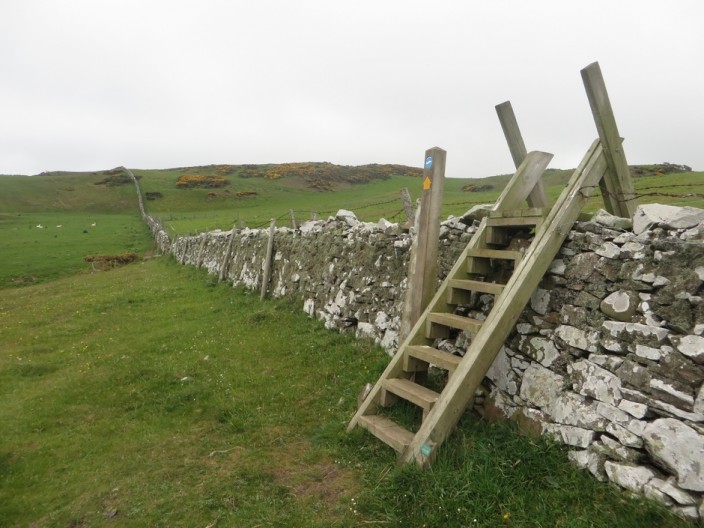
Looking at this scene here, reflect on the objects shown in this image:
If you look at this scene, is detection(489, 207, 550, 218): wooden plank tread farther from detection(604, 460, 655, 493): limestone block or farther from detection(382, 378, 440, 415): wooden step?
detection(604, 460, 655, 493): limestone block

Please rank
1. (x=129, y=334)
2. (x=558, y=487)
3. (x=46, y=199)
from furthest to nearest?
(x=46, y=199)
(x=129, y=334)
(x=558, y=487)

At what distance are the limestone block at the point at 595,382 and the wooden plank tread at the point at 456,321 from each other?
3.24 ft

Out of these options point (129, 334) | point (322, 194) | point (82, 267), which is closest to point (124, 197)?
point (322, 194)

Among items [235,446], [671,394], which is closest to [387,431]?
[235,446]

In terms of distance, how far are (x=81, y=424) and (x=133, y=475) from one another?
201cm

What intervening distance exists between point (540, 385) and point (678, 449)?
1334mm

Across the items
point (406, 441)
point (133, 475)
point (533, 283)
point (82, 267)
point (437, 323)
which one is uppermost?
point (533, 283)

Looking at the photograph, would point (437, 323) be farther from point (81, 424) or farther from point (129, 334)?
point (129, 334)

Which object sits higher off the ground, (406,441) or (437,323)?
(437,323)

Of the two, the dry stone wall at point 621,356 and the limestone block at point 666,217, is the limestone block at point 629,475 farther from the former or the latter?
the limestone block at point 666,217

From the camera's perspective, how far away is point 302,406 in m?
6.27

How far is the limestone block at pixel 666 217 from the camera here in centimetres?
387

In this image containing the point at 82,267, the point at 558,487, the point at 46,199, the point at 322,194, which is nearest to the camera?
the point at 558,487

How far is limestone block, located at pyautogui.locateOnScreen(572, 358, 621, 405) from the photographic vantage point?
3.86m
